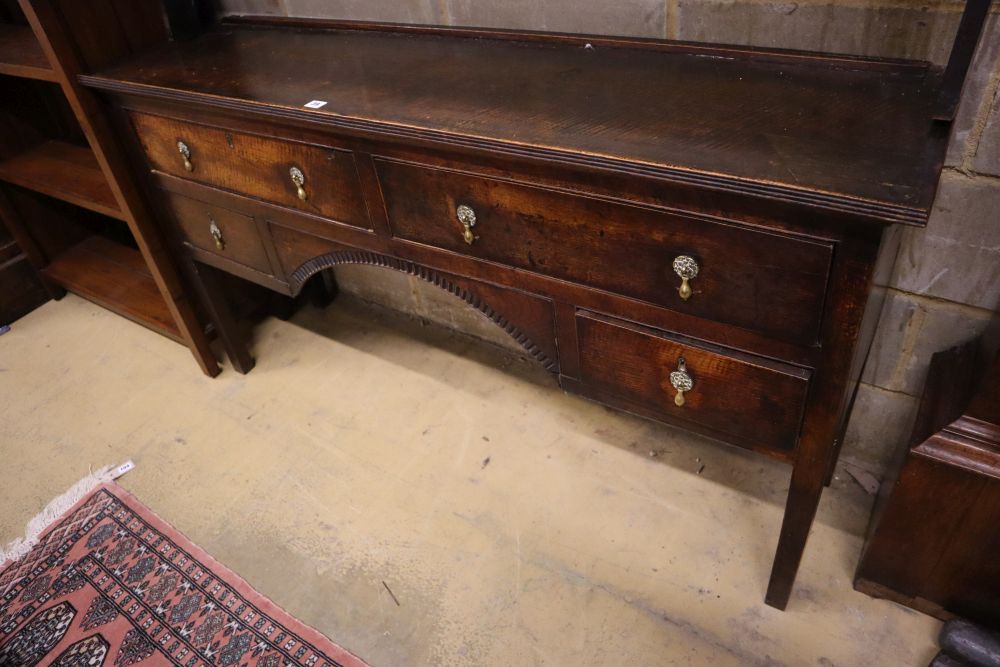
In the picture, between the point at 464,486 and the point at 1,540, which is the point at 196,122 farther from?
the point at 1,540

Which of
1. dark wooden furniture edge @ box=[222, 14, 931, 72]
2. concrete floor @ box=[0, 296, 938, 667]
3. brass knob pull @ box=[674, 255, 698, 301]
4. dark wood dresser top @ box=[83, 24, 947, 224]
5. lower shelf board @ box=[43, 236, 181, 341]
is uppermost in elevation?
dark wooden furniture edge @ box=[222, 14, 931, 72]

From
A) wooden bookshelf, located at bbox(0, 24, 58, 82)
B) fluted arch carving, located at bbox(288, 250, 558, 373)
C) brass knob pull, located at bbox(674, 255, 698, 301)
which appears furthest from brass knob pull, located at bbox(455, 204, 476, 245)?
wooden bookshelf, located at bbox(0, 24, 58, 82)

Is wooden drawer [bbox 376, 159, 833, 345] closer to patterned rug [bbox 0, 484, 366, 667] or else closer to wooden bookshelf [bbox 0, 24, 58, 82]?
patterned rug [bbox 0, 484, 366, 667]

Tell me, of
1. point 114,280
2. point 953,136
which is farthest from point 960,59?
point 114,280

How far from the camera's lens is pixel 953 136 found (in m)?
1.22

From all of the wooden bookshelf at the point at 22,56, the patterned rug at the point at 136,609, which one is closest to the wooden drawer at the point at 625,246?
the patterned rug at the point at 136,609

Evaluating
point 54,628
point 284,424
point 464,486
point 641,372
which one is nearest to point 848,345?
point 641,372

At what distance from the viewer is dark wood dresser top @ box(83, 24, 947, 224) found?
36.3 inches

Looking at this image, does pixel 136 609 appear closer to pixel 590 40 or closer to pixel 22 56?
pixel 22 56

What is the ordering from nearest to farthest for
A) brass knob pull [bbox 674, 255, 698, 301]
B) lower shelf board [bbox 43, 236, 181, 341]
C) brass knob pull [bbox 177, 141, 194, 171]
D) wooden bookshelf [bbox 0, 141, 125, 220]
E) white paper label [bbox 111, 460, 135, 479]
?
brass knob pull [bbox 674, 255, 698, 301] → brass knob pull [bbox 177, 141, 194, 171] → white paper label [bbox 111, 460, 135, 479] → wooden bookshelf [bbox 0, 141, 125, 220] → lower shelf board [bbox 43, 236, 181, 341]

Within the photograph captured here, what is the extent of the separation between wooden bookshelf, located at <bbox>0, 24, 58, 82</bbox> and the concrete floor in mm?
938

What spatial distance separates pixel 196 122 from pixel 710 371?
4.01ft

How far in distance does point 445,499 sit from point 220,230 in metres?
0.90

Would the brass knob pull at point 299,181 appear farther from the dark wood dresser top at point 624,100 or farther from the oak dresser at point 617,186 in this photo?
the dark wood dresser top at point 624,100
